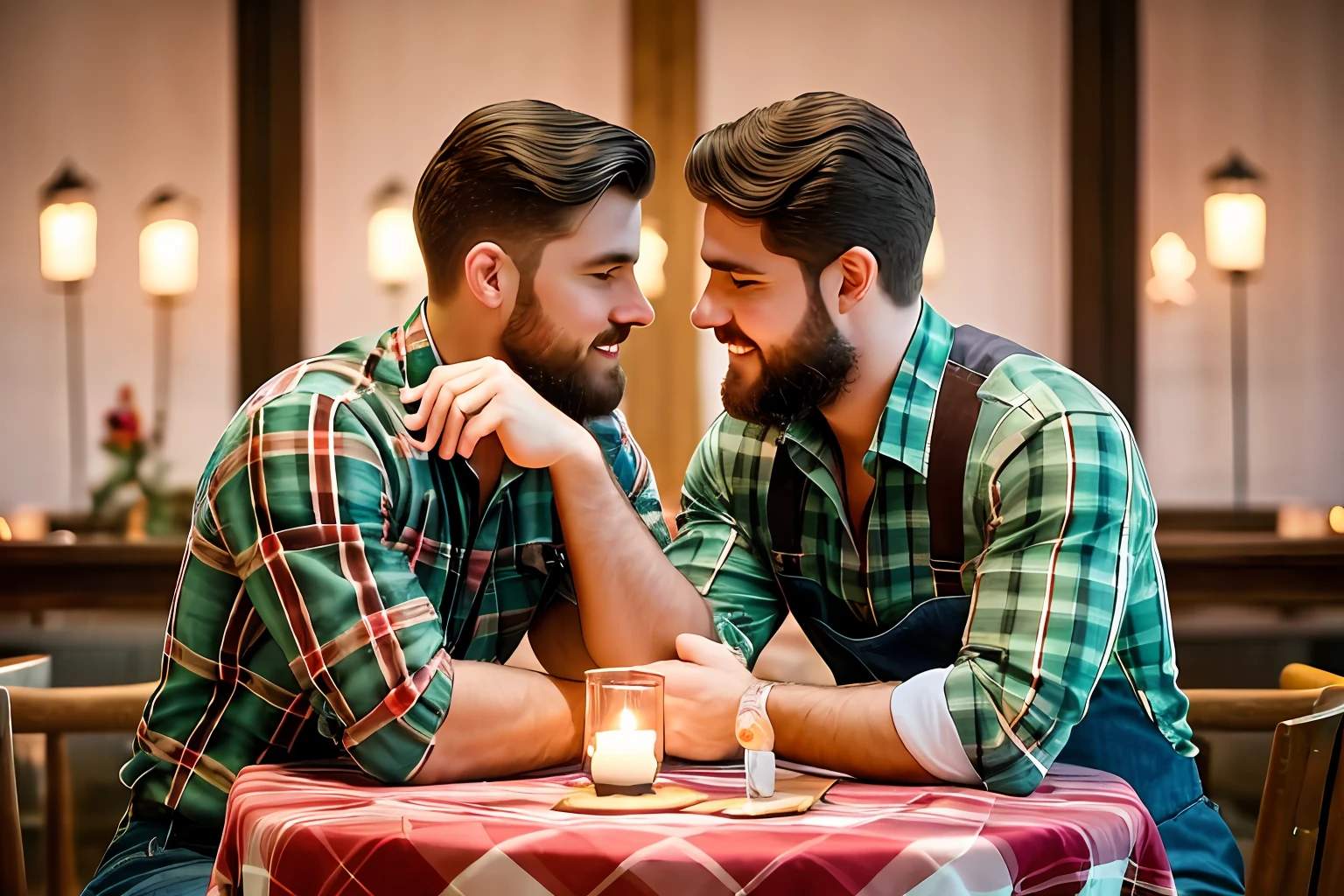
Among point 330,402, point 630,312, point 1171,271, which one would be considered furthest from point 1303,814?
point 1171,271

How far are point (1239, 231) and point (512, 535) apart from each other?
4.33 metres

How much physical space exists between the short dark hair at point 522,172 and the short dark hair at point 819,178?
117mm

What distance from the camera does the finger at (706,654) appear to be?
163cm

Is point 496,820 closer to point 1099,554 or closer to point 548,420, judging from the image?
point 548,420

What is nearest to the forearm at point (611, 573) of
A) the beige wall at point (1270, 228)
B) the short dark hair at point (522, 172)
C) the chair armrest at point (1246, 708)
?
the short dark hair at point (522, 172)

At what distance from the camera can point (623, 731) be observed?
135 cm

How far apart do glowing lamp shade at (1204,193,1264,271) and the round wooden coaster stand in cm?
455

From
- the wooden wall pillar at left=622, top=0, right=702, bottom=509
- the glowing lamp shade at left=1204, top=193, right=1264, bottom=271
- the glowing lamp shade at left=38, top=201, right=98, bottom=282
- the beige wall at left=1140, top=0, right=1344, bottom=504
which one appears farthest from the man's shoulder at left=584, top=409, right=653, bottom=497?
the glowing lamp shade at left=1204, top=193, right=1264, bottom=271

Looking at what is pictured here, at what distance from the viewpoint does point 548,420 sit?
1.62m

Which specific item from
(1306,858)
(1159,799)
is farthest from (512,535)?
(1306,858)

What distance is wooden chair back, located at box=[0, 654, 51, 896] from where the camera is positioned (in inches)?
67.0

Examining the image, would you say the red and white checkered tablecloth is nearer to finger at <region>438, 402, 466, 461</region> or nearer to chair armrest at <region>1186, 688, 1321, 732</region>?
finger at <region>438, 402, 466, 461</region>

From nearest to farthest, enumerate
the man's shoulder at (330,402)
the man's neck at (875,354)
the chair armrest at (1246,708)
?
the man's shoulder at (330,402) < the man's neck at (875,354) < the chair armrest at (1246,708)

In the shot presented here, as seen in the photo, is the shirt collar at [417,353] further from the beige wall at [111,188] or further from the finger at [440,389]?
the beige wall at [111,188]
